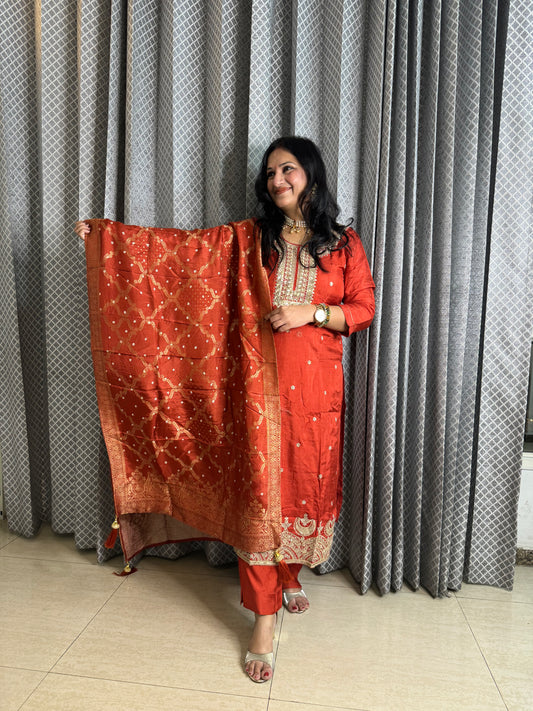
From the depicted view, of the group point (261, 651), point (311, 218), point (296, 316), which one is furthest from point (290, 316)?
point (261, 651)

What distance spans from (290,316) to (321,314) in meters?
0.10

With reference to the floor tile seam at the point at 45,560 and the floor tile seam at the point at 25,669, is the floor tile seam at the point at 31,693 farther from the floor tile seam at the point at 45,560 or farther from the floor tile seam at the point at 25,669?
the floor tile seam at the point at 45,560

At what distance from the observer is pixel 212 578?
1.89 meters

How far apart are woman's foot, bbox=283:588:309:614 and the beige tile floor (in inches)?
1.2

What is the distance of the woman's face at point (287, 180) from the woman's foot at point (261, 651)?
1.23 meters

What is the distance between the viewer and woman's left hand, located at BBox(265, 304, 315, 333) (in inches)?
56.7

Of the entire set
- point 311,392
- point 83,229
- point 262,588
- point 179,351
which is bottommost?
point 262,588

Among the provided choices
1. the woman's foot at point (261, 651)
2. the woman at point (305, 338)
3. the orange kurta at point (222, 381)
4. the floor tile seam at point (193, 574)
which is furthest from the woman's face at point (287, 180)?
the floor tile seam at point (193, 574)

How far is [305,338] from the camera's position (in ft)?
5.01

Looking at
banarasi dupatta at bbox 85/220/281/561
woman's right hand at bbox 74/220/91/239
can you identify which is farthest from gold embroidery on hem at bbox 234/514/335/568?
woman's right hand at bbox 74/220/91/239

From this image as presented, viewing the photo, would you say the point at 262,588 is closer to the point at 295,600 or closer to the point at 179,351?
the point at 295,600

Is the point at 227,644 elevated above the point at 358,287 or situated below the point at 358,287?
below

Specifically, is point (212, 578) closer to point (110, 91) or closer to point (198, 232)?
point (198, 232)

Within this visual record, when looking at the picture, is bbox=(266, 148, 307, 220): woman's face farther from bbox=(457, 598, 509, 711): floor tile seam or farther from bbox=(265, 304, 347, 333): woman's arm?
bbox=(457, 598, 509, 711): floor tile seam
